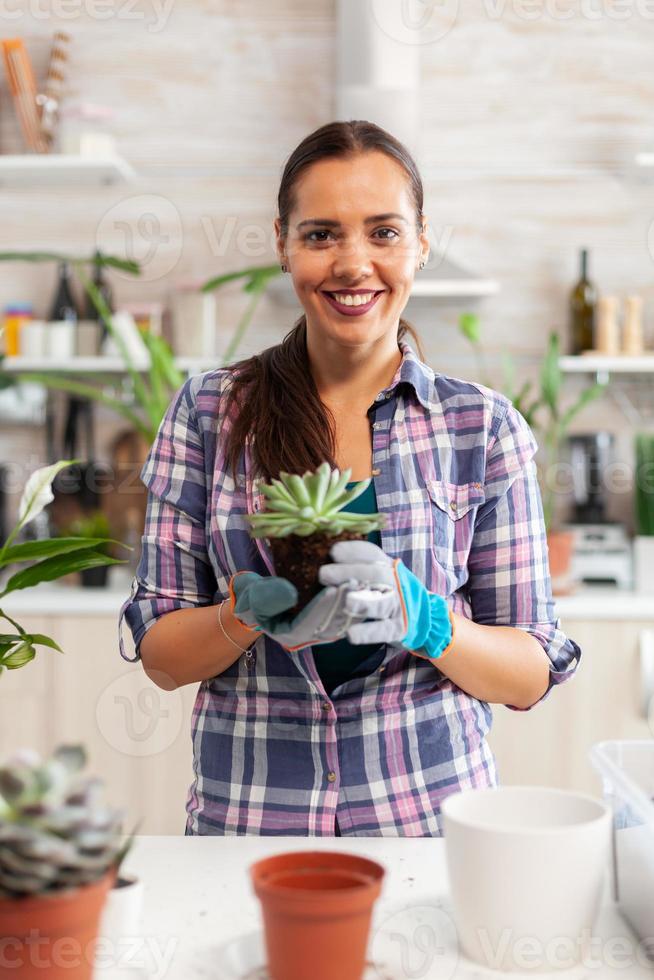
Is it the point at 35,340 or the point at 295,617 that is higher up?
the point at 35,340

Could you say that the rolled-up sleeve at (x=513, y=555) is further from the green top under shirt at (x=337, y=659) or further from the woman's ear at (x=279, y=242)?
the woman's ear at (x=279, y=242)

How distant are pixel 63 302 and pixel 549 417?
1.34 m

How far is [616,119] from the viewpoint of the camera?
279cm

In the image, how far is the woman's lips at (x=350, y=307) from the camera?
43.4 inches

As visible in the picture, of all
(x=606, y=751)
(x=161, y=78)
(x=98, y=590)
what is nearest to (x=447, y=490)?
(x=606, y=751)

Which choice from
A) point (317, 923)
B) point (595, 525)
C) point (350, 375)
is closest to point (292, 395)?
point (350, 375)

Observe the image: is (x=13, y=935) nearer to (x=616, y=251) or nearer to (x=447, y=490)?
(x=447, y=490)

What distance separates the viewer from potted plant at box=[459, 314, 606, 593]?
8.21ft

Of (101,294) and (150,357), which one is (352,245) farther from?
(101,294)

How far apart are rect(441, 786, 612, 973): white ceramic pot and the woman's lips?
0.58 meters

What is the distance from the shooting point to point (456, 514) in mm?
1138

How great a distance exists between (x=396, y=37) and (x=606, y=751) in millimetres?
2233

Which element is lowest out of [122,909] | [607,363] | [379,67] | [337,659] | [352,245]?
[122,909]

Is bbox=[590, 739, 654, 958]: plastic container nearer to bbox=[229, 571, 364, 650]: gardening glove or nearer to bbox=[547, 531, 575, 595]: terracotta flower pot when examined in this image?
bbox=[229, 571, 364, 650]: gardening glove
